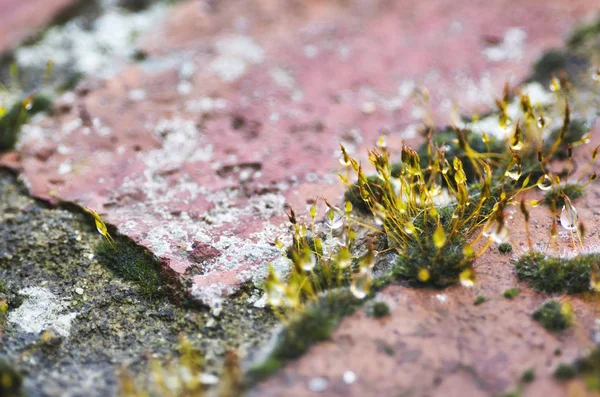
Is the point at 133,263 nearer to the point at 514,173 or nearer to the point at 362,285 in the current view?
the point at 362,285

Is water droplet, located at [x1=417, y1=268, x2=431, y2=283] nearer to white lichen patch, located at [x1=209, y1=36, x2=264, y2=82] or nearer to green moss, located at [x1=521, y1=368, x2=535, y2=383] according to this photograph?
green moss, located at [x1=521, y1=368, x2=535, y2=383]

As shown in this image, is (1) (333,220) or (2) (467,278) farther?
(1) (333,220)

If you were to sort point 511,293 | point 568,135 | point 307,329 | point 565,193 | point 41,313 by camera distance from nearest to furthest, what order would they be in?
1. point 307,329
2. point 511,293
3. point 41,313
4. point 565,193
5. point 568,135

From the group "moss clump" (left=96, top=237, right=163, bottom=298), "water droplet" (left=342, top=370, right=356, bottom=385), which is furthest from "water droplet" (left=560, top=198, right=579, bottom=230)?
"moss clump" (left=96, top=237, right=163, bottom=298)

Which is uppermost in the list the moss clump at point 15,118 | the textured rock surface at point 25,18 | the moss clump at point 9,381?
the textured rock surface at point 25,18

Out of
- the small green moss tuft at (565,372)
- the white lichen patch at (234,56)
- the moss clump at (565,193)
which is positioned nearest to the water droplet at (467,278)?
the small green moss tuft at (565,372)

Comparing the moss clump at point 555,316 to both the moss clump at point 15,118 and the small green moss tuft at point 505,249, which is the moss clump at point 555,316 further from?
the moss clump at point 15,118

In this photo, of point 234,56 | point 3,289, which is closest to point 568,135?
point 234,56
